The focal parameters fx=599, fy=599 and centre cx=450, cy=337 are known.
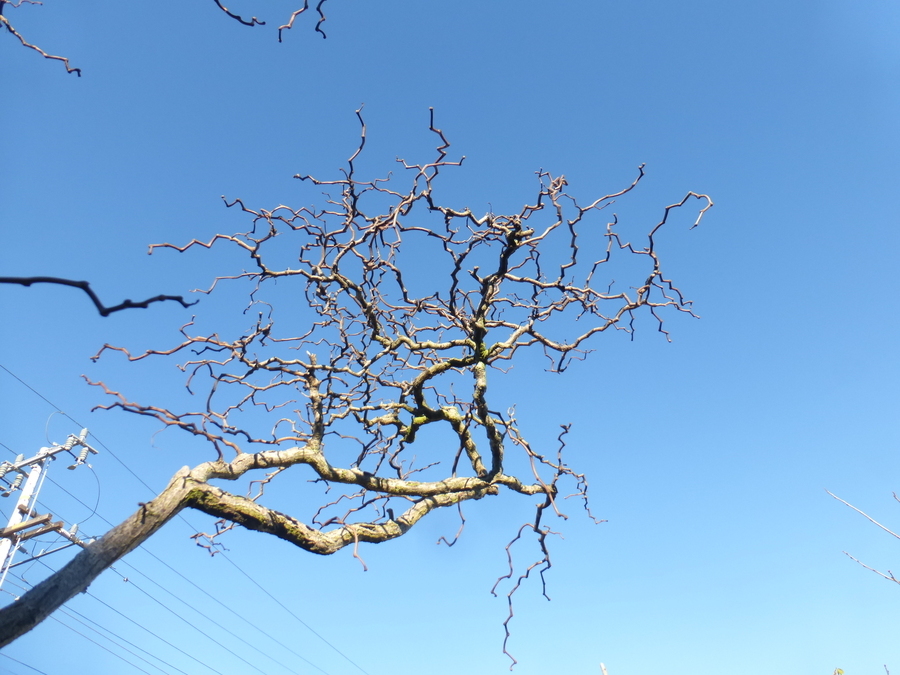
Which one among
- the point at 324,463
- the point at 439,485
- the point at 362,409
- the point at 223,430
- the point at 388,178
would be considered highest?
the point at 388,178

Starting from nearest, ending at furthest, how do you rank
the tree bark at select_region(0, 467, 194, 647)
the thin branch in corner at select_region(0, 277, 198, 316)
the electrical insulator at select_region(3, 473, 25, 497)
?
the thin branch in corner at select_region(0, 277, 198, 316)
the tree bark at select_region(0, 467, 194, 647)
the electrical insulator at select_region(3, 473, 25, 497)

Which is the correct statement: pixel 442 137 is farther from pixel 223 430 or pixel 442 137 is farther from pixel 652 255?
pixel 223 430

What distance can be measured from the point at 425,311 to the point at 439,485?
1.11 metres

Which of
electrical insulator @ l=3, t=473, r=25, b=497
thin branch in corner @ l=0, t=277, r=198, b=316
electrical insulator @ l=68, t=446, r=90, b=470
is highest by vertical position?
electrical insulator @ l=68, t=446, r=90, b=470

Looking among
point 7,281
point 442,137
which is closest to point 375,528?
point 442,137

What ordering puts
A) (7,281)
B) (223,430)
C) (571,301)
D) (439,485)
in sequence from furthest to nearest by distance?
1. (571,301)
2. (439,485)
3. (223,430)
4. (7,281)

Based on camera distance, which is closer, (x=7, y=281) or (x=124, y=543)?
(x=7, y=281)

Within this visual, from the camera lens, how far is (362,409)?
321cm

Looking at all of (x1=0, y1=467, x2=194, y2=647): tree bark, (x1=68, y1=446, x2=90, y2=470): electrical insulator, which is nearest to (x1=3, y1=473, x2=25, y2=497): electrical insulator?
(x1=68, y1=446, x2=90, y2=470): electrical insulator

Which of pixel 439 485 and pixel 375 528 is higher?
pixel 439 485

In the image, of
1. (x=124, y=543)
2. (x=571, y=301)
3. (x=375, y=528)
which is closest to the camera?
(x=124, y=543)

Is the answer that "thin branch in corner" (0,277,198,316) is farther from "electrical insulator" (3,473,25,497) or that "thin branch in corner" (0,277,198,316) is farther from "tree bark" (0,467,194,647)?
"electrical insulator" (3,473,25,497)

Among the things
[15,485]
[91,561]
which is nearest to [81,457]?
[15,485]

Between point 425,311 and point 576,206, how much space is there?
1.09 meters
